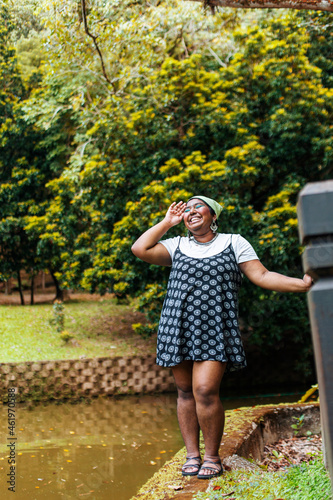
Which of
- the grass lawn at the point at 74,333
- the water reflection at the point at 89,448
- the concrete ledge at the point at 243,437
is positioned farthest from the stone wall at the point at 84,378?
the concrete ledge at the point at 243,437

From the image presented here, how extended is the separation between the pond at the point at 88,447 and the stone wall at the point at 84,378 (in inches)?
25.2

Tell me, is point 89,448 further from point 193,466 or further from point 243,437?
point 193,466

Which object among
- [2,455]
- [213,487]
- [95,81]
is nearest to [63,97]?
[95,81]

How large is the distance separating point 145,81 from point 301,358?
6.47 metres

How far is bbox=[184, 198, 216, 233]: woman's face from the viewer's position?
3.14 meters

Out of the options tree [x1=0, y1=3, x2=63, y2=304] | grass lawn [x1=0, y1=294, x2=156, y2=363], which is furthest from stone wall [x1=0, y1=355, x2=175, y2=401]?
tree [x1=0, y1=3, x2=63, y2=304]

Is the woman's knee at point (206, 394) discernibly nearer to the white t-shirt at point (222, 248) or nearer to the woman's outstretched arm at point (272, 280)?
the woman's outstretched arm at point (272, 280)

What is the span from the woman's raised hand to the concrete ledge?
1517 millimetres

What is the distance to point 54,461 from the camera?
4875 millimetres

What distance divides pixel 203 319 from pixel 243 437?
1.17 meters

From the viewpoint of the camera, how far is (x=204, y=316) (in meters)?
2.96

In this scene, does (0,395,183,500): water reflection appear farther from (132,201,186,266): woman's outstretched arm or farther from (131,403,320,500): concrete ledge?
(132,201,186,266): woman's outstretched arm

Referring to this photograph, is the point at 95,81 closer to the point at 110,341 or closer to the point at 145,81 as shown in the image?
the point at 145,81

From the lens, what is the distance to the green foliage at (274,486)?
8.54 feet
